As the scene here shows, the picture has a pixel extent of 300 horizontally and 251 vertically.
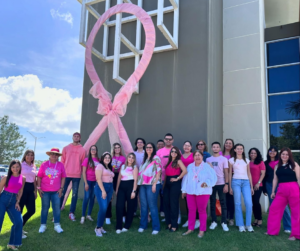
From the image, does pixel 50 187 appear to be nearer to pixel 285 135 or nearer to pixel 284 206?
pixel 284 206

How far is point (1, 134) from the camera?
34.4 meters

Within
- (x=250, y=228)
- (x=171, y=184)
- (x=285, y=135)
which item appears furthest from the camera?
(x=285, y=135)

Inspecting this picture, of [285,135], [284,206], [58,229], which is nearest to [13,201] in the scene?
[58,229]

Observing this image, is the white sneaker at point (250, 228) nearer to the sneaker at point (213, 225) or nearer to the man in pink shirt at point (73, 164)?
the sneaker at point (213, 225)

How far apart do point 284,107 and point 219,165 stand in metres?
4.75

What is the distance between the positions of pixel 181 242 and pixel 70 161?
107 inches

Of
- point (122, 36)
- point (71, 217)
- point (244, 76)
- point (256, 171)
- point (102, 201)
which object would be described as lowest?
point (71, 217)

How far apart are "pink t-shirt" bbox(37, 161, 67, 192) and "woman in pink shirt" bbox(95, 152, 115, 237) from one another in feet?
2.22

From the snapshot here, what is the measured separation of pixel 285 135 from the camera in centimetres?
852

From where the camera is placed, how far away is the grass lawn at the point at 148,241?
4234mm

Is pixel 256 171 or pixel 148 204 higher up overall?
pixel 256 171

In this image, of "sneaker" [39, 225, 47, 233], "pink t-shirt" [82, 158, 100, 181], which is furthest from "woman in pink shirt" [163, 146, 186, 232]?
"sneaker" [39, 225, 47, 233]

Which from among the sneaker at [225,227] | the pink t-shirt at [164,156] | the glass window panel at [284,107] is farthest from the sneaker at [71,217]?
the glass window panel at [284,107]

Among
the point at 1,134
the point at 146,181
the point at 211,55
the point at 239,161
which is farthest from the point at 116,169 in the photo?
the point at 1,134
